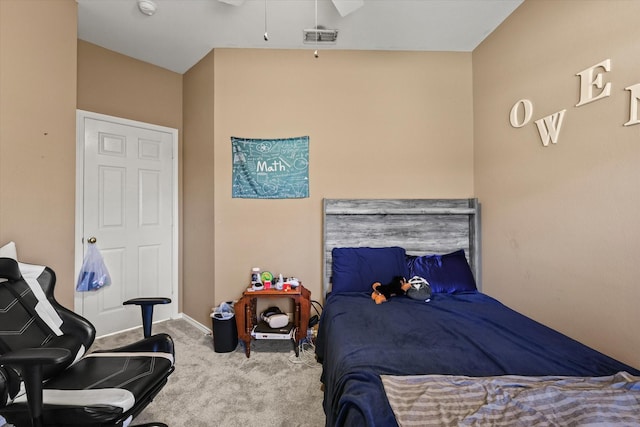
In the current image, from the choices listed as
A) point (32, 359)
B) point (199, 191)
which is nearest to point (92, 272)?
point (199, 191)

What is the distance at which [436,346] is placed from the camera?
58.1 inches

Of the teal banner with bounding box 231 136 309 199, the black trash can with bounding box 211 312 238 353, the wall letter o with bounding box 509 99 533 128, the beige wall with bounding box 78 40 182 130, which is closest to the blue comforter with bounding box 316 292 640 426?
the black trash can with bounding box 211 312 238 353

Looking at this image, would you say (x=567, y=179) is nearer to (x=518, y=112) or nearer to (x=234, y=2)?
(x=518, y=112)

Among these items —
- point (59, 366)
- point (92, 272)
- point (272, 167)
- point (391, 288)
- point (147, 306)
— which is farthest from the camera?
point (272, 167)

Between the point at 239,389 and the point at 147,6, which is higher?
the point at 147,6

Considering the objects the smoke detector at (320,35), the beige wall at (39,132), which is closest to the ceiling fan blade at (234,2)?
the smoke detector at (320,35)

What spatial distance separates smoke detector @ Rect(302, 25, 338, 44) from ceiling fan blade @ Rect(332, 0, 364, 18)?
0.18 meters

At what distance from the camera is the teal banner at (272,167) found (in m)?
2.71

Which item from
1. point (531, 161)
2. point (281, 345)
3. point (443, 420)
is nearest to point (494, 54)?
point (531, 161)

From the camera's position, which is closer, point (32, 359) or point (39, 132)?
point (32, 359)

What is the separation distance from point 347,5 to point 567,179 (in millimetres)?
1930

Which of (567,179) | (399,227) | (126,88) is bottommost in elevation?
(399,227)

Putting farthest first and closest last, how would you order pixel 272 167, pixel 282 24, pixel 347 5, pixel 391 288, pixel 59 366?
pixel 272 167 < pixel 282 24 < pixel 391 288 < pixel 347 5 < pixel 59 366

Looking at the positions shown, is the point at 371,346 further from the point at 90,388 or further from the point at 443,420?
the point at 90,388
